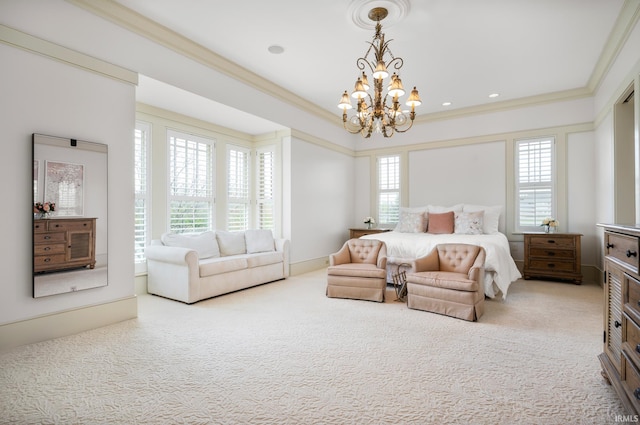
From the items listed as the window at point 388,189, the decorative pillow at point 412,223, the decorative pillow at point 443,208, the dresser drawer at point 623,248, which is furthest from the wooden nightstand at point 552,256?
the dresser drawer at point 623,248

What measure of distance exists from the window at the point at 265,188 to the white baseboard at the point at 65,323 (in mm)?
3032

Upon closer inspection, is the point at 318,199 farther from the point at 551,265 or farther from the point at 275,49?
the point at 551,265

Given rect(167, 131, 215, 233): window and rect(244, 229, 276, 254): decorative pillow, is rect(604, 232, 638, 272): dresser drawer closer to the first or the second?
rect(244, 229, 276, 254): decorative pillow

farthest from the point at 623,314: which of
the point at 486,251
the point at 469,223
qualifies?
the point at 469,223

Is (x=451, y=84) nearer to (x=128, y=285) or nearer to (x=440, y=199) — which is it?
(x=440, y=199)

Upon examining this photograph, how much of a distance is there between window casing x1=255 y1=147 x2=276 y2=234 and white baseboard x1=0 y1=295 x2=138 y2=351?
3.02 m

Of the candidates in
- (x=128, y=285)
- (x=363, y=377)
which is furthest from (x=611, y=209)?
(x=128, y=285)

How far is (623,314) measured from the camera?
6.13 feet

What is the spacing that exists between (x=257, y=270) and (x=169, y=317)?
1.68m

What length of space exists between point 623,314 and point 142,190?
5.20 meters

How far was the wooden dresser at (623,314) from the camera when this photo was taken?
66.1 inches

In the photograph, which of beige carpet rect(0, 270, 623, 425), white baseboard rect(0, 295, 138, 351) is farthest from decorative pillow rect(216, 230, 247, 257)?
white baseboard rect(0, 295, 138, 351)

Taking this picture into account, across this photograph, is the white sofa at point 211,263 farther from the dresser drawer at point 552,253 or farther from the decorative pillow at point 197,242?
the dresser drawer at point 552,253

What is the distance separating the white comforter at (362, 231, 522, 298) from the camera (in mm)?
4238
